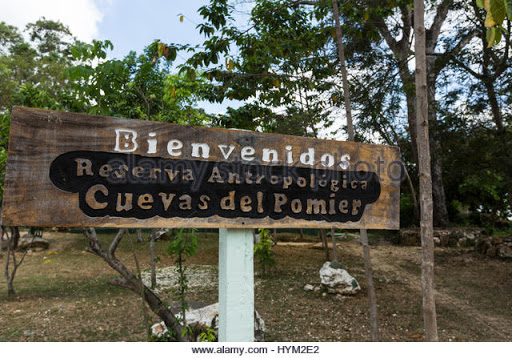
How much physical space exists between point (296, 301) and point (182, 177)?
609 cm

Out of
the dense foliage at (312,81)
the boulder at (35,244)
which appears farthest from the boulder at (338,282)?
the boulder at (35,244)

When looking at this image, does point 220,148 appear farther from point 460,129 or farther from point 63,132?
point 460,129

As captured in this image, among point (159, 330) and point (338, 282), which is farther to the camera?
point (338, 282)

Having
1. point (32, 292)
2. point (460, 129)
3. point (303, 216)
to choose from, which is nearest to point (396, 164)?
point (303, 216)

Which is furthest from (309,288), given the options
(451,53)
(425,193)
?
(451,53)

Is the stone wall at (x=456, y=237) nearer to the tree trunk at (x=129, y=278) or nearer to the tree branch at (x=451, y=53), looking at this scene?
the tree branch at (x=451, y=53)

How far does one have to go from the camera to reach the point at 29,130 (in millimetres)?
1795

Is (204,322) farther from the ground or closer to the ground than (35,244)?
closer to the ground

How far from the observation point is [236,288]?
2.11 metres

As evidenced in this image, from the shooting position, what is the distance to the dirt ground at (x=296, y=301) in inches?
221

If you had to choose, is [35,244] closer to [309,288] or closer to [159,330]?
[309,288]

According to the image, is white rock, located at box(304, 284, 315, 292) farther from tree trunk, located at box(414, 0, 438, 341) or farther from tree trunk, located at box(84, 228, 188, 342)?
tree trunk, located at box(414, 0, 438, 341)

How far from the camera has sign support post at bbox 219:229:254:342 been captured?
82.0 inches

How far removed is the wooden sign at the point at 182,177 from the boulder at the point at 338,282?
5804 mm
